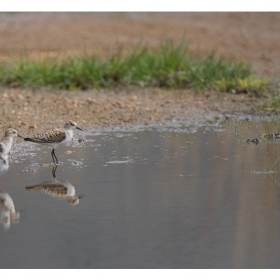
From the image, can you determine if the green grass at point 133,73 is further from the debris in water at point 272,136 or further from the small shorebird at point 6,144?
the small shorebird at point 6,144

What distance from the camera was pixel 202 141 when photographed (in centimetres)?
941

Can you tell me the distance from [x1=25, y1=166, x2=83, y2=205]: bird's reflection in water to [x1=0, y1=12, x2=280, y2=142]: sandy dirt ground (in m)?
2.61

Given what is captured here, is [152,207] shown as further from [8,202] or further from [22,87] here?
[22,87]

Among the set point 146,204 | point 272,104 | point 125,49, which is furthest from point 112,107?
point 125,49

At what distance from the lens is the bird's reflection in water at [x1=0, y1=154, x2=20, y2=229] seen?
6270 mm

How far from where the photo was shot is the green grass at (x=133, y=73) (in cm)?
1271

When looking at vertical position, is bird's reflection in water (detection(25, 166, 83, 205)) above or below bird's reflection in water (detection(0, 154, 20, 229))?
above

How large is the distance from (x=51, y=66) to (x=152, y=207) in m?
6.97

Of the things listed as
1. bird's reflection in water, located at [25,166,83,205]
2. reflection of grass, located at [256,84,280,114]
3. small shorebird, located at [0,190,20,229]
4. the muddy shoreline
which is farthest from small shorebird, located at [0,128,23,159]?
reflection of grass, located at [256,84,280,114]

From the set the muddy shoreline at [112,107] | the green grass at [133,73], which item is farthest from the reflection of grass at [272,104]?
the green grass at [133,73]

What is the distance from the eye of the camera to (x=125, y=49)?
1681 centimetres

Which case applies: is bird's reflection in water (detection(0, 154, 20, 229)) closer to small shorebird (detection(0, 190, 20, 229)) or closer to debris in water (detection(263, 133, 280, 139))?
small shorebird (detection(0, 190, 20, 229))

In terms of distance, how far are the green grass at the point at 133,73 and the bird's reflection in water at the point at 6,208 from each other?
558 cm

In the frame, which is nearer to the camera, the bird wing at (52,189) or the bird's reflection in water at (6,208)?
the bird's reflection in water at (6,208)
